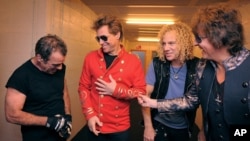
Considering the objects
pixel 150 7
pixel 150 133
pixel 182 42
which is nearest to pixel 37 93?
pixel 150 133

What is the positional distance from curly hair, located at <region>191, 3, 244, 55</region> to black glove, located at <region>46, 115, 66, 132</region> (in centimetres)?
106

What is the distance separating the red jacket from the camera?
154cm

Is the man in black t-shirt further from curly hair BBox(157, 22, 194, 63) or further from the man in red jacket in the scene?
curly hair BBox(157, 22, 194, 63)

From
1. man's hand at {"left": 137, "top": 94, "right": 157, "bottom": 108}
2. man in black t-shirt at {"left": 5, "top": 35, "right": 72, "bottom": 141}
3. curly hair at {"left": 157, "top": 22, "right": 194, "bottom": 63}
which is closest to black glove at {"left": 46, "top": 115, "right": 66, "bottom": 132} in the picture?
man in black t-shirt at {"left": 5, "top": 35, "right": 72, "bottom": 141}

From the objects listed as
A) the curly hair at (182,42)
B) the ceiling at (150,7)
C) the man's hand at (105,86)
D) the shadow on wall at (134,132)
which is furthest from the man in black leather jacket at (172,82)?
the shadow on wall at (134,132)

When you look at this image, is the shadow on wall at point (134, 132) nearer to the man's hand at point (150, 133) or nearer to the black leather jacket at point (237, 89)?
the man's hand at point (150, 133)

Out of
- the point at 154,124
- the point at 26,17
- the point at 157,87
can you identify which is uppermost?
the point at 26,17

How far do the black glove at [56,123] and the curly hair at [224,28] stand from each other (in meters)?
1.06

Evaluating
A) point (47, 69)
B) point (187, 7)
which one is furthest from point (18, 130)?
point (187, 7)

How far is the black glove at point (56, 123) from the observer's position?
1374 mm

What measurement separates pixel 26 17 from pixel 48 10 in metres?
0.23

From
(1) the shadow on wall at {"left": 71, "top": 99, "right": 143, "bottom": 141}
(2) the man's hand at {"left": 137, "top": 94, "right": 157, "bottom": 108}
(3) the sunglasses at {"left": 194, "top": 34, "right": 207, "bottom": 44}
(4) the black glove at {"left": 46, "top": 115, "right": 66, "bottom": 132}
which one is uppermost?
(3) the sunglasses at {"left": 194, "top": 34, "right": 207, "bottom": 44}

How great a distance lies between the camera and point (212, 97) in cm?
110

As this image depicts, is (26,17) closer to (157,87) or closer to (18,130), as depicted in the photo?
(18,130)
